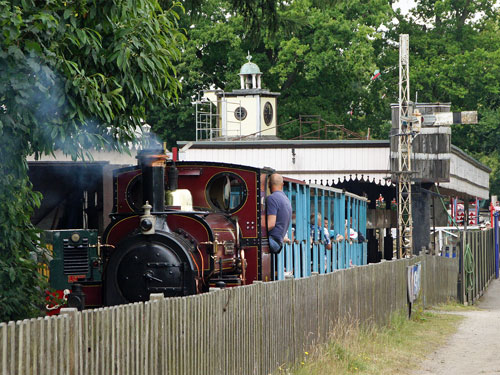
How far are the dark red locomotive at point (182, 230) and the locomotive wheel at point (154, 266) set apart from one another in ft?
0.03

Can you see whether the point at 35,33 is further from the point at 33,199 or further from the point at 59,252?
the point at 59,252

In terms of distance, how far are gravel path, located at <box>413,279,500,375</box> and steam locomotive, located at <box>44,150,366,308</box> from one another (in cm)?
238

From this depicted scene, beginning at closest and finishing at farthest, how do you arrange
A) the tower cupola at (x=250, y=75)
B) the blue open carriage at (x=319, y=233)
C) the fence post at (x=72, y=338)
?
the fence post at (x=72, y=338) < the blue open carriage at (x=319, y=233) < the tower cupola at (x=250, y=75)

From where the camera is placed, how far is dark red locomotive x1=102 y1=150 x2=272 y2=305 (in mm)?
10656

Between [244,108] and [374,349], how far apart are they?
1325 inches

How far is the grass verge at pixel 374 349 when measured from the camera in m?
10.8

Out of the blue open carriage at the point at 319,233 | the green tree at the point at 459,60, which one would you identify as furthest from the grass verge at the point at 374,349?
the green tree at the point at 459,60

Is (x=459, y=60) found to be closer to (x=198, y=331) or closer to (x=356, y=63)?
(x=356, y=63)

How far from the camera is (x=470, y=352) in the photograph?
13836 mm

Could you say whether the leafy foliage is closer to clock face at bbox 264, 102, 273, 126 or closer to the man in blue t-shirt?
clock face at bbox 264, 102, 273, 126

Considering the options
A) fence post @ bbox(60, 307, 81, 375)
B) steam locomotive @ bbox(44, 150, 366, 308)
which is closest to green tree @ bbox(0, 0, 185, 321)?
steam locomotive @ bbox(44, 150, 366, 308)

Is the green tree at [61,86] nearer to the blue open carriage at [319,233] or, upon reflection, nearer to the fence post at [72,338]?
the fence post at [72,338]

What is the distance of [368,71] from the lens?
46281mm

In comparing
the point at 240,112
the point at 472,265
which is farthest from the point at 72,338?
the point at 240,112
